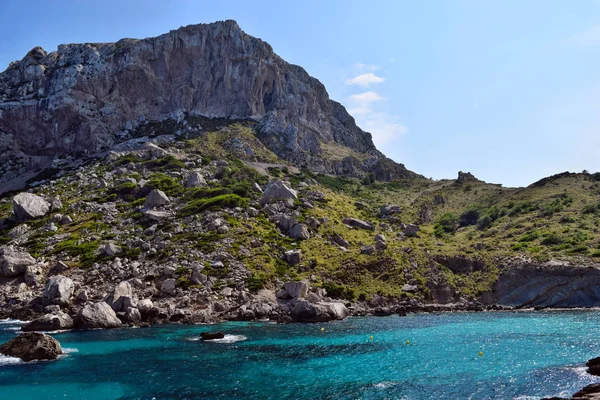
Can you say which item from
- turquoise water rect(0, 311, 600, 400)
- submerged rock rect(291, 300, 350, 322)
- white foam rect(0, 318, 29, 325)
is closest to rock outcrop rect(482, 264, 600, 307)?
turquoise water rect(0, 311, 600, 400)

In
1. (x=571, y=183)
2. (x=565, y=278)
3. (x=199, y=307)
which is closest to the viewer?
(x=199, y=307)

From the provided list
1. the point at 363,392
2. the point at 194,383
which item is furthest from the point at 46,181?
the point at 363,392

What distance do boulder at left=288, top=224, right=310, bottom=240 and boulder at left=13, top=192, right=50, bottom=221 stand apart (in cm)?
5812

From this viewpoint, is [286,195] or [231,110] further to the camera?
[231,110]

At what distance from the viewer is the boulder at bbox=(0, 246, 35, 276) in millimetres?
69562

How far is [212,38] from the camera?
16912cm

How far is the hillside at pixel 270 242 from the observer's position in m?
67.9

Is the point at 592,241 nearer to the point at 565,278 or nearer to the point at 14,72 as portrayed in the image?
the point at 565,278

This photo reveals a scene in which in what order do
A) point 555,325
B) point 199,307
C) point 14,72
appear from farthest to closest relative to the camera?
point 14,72, point 199,307, point 555,325

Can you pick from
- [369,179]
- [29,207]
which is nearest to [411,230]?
[369,179]

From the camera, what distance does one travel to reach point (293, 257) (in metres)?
78.4

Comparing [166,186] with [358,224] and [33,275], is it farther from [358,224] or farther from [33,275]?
[358,224]

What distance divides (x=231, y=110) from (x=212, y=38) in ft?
97.1

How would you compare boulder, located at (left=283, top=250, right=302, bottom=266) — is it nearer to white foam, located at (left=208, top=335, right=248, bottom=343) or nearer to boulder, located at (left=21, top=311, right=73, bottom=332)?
white foam, located at (left=208, top=335, right=248, bottom=343)
